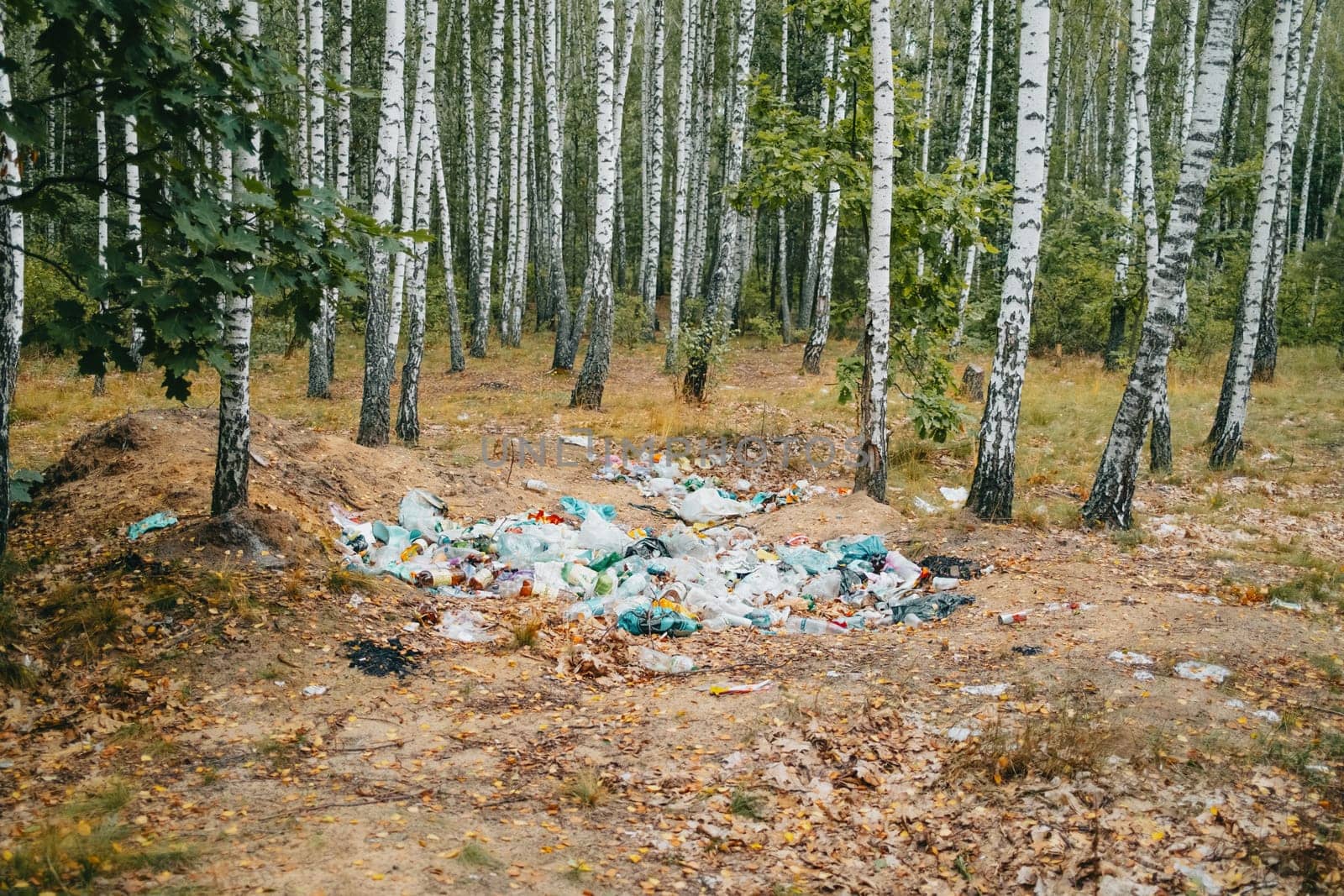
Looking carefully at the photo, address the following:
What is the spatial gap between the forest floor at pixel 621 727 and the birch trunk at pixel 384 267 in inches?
83.5

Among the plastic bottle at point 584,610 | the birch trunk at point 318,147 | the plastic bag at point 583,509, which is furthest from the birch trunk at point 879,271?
the birch trunk at point 318,147

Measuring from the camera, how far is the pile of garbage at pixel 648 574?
6922 mm

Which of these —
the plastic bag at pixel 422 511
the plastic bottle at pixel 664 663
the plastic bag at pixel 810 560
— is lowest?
the plastic bottle at pixel 664 663

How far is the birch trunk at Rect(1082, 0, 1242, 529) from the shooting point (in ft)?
26.1

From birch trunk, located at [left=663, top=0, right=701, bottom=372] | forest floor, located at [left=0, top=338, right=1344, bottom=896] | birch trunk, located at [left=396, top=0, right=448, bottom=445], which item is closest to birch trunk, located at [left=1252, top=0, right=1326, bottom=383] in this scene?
forest floor, located at [left=0, top=338, right=1344, bottom=896]

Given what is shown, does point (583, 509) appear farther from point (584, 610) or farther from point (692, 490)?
point (584, 610)

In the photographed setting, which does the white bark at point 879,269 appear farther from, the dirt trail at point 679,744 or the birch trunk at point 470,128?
the birch trunk at point 470,128

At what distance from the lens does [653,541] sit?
27.7 feet

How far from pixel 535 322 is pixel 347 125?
1579 centimetres

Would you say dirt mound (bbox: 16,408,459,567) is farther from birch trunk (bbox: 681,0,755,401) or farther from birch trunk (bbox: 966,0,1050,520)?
birch trunk (bbox: 966,0,1050,520)

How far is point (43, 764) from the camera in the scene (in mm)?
4320

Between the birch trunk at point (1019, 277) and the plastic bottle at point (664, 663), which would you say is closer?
the plastic bottle at point (664, 663)

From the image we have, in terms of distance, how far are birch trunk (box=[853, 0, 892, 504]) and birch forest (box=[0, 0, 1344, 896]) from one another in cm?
5

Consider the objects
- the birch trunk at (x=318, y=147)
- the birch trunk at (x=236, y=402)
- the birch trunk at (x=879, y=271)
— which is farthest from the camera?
the birch trunk at (x=318, y=147)
